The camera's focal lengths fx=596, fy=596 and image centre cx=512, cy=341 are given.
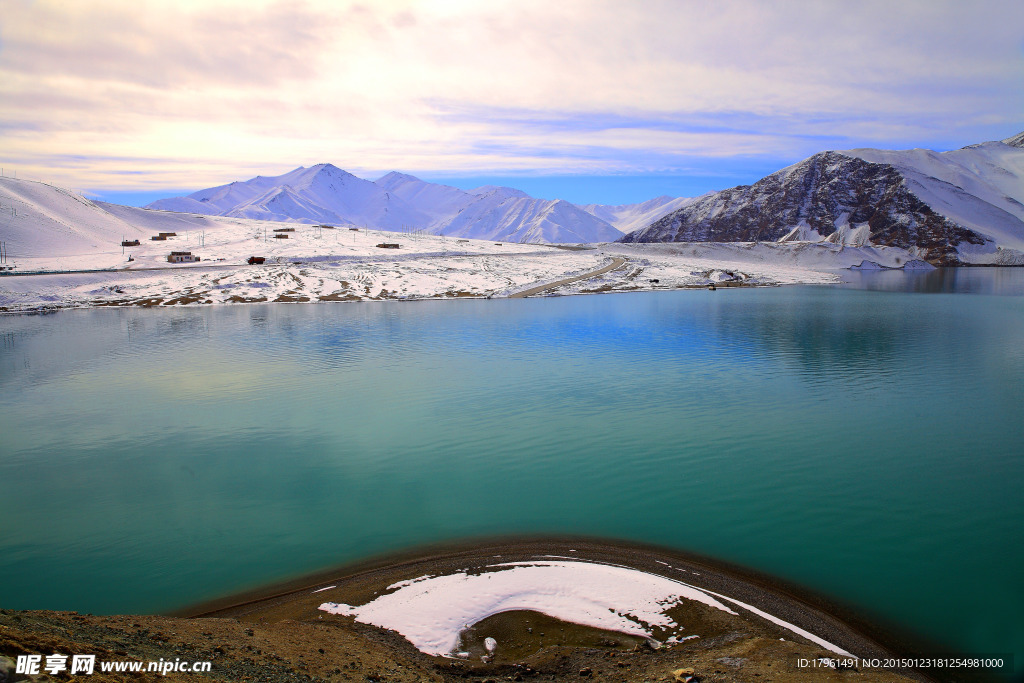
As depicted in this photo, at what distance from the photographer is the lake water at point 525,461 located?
1692cm

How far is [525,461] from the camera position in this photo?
25.0 metres

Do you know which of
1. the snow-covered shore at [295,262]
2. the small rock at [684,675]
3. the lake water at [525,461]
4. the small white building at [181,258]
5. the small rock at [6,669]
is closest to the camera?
the small rock at [6,669]

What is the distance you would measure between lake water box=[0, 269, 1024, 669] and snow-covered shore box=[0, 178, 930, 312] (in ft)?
165

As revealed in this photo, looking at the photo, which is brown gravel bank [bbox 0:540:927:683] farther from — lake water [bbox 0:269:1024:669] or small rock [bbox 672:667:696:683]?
lake water [bbox 0:269:1024:669]

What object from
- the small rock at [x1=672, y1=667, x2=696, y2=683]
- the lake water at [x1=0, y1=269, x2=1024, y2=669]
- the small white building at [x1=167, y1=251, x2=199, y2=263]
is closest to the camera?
the small rock at [x1=672, y1=667, x2=696, y2=683]

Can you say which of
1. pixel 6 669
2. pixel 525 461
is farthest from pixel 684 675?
pixel 525 461

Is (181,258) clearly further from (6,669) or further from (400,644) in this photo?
(6,669)

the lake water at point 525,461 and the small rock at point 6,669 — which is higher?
the small rock at point 6,669

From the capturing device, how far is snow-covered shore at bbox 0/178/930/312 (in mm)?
97375

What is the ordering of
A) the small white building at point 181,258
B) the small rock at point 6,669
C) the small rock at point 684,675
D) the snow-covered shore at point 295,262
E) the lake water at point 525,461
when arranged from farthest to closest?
the small white building at point 181,258, the snow-covered shore at point 295,262, the lake water at point 525,461, the small rock at point 684,675, the small rock at point 6,669

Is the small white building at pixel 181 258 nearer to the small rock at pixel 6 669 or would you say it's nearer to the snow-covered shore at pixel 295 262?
the snow-covered shore at pixel 295 262

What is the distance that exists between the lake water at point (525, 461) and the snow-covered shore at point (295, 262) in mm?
50396

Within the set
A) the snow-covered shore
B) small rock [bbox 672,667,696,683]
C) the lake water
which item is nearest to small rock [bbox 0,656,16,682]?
the lake water

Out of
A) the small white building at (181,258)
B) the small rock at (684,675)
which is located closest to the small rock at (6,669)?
the small rock at (684,675)
